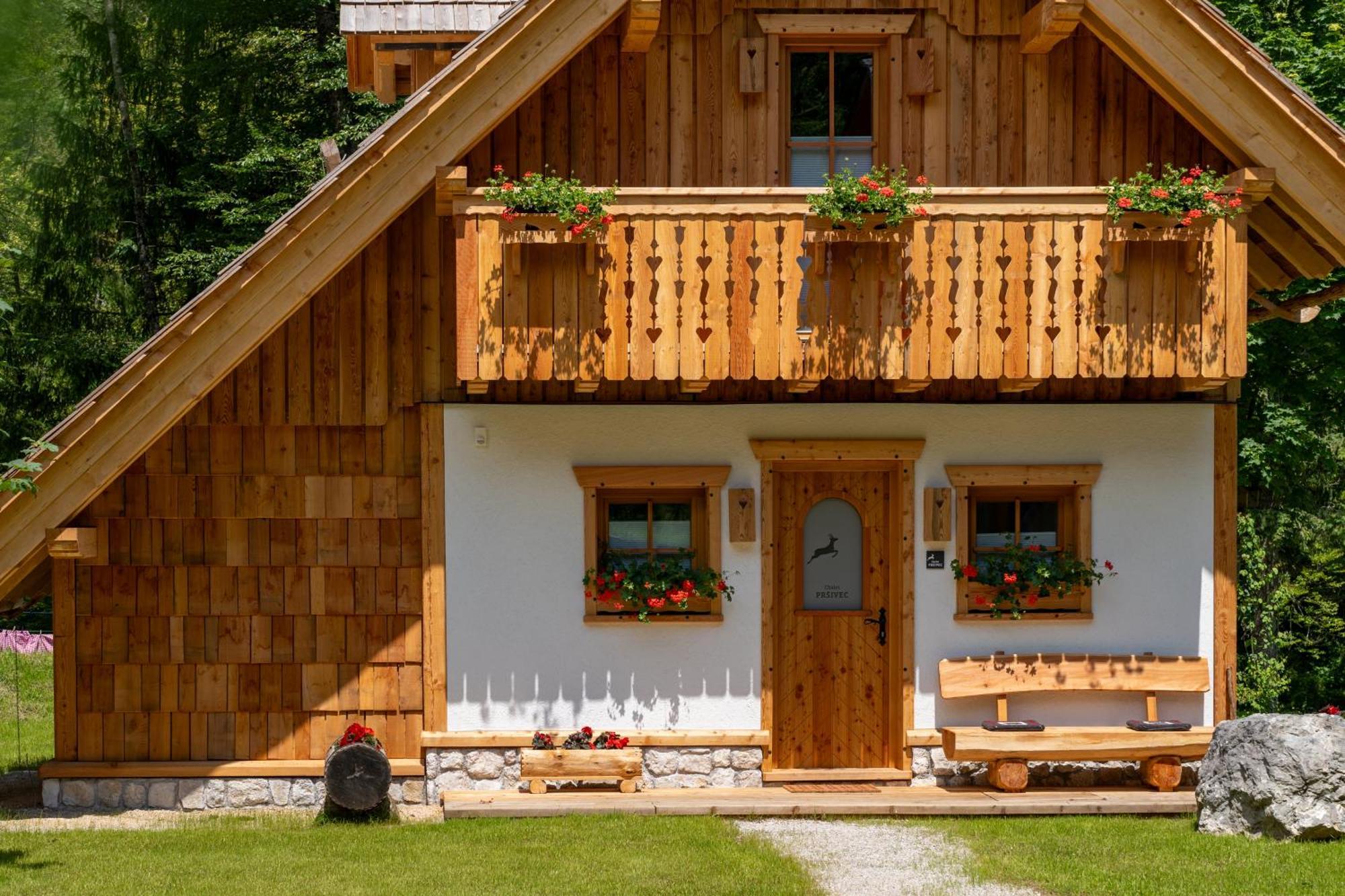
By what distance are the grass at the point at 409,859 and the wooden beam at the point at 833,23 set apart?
227 inches

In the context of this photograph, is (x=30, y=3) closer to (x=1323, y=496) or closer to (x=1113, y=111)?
(x=1113, y=111)

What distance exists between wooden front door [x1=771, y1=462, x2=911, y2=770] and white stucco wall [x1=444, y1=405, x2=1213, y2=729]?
1.11ft

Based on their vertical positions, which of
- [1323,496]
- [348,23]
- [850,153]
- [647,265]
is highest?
[348,23]

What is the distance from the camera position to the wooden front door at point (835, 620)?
11.3m

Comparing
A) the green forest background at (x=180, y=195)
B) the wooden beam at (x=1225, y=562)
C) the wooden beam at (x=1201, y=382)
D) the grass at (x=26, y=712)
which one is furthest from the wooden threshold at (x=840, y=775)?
the green forest background at (x=180, y=195)

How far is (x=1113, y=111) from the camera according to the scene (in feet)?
36.7

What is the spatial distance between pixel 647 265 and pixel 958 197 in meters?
2.18

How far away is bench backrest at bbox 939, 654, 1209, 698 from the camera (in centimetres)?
1101

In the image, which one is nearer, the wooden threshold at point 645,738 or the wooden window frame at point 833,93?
the wooden threshold at point 645,738

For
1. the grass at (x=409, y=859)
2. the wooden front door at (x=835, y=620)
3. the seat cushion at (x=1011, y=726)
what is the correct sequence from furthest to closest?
the wooden front door at (x=835, y=620) → the seat cushion at (x=1011, y=726) → the grass at (x=409, y=859)

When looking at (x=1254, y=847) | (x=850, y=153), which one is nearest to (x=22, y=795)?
(x=850, y=153)

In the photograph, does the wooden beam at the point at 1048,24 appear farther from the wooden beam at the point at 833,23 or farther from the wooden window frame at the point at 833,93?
the wooden window frame at the point at 833,93

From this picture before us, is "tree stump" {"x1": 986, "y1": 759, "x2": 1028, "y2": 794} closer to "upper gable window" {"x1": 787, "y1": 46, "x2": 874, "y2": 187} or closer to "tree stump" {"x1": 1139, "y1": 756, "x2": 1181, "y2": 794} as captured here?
"tree stump" {"x1": 1139, "y1": 756, "x2": 1181, "y2": 794}

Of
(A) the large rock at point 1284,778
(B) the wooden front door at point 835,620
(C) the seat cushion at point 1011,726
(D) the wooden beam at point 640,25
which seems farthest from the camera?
(B) the wooden front door at point 835,620
